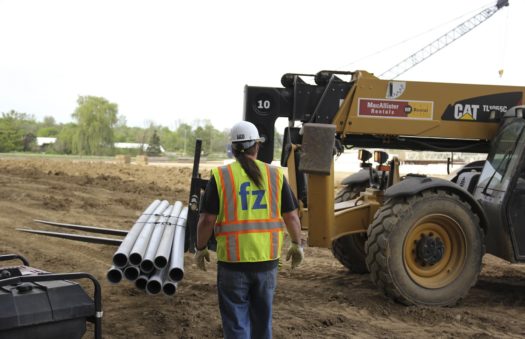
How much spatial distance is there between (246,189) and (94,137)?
8067cm

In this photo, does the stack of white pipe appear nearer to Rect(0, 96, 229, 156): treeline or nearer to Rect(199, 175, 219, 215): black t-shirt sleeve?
Rect(199, 175, 219, 215): black t-shirt sleeve

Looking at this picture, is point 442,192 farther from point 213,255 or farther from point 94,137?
point 94,137

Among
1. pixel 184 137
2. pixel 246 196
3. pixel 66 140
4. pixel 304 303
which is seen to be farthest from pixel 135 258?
pixel 184 137

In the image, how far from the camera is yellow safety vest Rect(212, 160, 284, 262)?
390 centimetres

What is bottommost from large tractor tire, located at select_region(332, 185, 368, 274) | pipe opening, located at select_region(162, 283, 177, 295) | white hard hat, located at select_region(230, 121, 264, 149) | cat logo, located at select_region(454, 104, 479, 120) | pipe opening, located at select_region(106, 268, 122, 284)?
large tractor tire, located at select_region(332, 185, 368, 274)

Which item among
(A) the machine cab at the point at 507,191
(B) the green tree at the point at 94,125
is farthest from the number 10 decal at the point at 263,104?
(B) the green tree at the point at 94,125

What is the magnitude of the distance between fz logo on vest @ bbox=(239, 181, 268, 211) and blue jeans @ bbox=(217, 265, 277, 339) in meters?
0.44

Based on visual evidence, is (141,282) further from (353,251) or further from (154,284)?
(353,251)

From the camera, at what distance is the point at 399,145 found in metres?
7.54

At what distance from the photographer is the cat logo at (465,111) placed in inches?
285

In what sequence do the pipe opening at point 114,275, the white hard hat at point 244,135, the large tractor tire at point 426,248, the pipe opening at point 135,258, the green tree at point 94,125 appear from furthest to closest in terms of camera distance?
the green tree at point 94,125, the large tractor tire at point 426,248, the pipe opening at point 135,258, the pipe opening at point 114,275, the white hard hat at point 244,135

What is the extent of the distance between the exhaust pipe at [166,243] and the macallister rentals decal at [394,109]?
258 centimetres

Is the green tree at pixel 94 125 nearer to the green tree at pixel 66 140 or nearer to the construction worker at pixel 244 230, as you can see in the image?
the green tree at pixel 66 140

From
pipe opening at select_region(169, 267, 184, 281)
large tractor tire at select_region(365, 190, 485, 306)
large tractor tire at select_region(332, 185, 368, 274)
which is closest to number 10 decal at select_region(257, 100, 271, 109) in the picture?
large tractor tire at select_region(365, 190, 485, 306)
